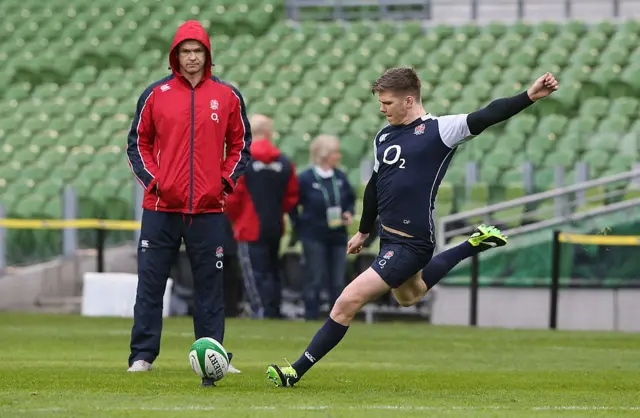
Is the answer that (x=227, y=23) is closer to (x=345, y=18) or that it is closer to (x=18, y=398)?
(x=345, y=18)

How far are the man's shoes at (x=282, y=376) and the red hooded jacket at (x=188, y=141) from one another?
53.8 inches

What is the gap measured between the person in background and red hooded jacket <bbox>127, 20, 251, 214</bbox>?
25.4 feet

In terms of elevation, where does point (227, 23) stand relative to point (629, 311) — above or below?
above

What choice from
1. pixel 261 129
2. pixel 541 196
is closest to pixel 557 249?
pixel 541 196

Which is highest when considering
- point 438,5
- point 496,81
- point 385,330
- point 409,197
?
point 438,5

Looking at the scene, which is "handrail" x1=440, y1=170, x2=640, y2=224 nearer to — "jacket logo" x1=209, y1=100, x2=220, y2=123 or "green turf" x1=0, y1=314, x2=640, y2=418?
"green turf" x1=0, y1=314, x2=640, y2=418

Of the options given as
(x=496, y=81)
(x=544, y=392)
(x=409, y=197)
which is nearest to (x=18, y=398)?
(x=409, y=197)

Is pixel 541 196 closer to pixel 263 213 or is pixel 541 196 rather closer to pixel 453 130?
pixel 263 213

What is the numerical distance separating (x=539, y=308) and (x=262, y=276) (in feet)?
10.8

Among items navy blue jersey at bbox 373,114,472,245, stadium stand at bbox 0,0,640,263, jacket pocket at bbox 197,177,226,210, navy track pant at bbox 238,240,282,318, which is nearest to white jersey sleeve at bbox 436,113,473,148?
navy blue jersey at bbox 373,114,472,245

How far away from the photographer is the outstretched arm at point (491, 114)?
7.53 metres

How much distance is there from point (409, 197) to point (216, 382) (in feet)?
5.12

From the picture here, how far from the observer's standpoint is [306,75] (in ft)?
83.5

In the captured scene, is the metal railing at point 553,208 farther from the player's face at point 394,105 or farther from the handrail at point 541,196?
the player's face at point 394,105
